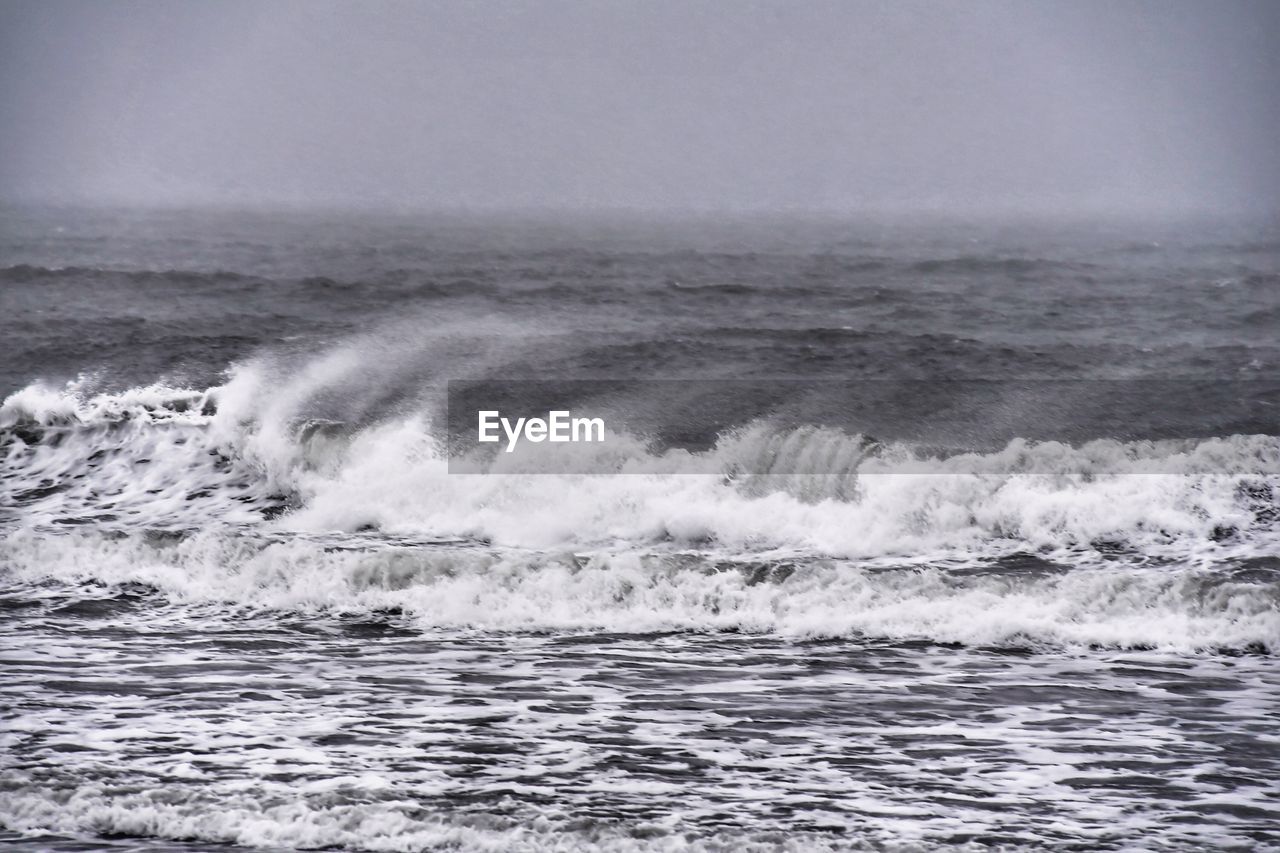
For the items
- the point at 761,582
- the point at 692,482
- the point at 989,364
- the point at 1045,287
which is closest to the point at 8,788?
the point at 761,582

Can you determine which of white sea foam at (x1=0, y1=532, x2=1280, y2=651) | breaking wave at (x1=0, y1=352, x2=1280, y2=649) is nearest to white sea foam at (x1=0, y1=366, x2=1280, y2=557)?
breaking wave at (x1=0, y1=352, x2=1280, y2=649)

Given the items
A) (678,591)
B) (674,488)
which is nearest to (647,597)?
(678,591)

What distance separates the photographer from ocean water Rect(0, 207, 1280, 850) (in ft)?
30.5

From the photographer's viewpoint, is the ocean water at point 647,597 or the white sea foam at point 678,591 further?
the white sea foam at point 678,591

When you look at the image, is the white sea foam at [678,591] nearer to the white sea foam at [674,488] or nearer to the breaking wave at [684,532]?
the breaking wave at [684,532]

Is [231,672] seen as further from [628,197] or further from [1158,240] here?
[628,197]

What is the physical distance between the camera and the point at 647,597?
14047mm

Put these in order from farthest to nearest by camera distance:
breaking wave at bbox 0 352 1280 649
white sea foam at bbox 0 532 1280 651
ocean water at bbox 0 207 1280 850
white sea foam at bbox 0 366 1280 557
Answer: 1. white sea foam at bbox 0 366 1280 557
2. breaking wave at bbox 0 352 1280 649
3. white sea foam at bbox 0 532 1280 651
4. ocean water at bbox 0 207 1280 850

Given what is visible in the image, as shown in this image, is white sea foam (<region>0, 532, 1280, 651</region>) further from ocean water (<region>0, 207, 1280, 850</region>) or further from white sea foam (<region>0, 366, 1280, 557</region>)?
white sea foam (<region>0, 366, 1280, 557</region>)

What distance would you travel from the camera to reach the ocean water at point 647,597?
928 cm

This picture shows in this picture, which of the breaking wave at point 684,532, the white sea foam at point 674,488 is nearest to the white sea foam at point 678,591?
the breaking wave at point 684,532

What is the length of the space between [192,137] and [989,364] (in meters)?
190

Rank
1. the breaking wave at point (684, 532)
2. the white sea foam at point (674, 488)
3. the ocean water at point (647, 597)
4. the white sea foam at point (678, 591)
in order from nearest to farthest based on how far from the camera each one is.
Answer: the ocean water at point (647, 597) < the white sea foam at point (678, 591) < the breaking wave at point (684, 532) < the white sea foam at point (674, 488)

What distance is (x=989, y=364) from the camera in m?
27.1
